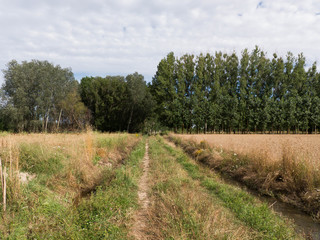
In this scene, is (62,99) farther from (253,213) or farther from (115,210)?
(253,213)

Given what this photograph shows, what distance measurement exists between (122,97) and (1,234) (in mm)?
40825

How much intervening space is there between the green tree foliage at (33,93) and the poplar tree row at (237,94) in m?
23.3

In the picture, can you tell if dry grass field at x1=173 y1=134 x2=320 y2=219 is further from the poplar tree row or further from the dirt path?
the poplar tree row

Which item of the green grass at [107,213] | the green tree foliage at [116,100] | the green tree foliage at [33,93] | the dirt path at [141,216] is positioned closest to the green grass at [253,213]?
the dirt path at [141,216]

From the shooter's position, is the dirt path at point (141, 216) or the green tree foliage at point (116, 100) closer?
the dirt path at point (141, 216)

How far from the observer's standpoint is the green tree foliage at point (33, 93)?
3394cm

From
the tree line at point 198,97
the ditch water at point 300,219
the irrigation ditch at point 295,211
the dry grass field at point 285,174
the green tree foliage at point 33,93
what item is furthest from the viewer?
the tree line at point 198,97

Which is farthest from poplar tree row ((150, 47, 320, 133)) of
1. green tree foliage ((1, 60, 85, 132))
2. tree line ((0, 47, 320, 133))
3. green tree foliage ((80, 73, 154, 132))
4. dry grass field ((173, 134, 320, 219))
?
dry grass field ((173, 134, 320, 219))

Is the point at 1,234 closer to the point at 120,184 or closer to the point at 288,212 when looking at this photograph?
the point at 120,184

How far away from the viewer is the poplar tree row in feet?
148

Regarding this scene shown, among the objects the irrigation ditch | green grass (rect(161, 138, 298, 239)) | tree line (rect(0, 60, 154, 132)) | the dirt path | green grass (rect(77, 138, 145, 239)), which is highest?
tree line (rect(0, 60, 154, 132))

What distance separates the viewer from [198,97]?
155 ft

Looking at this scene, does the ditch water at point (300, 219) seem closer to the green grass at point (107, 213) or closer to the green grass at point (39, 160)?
the green grass at point (107, 213)

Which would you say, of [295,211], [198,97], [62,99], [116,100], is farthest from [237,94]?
[295,211]
